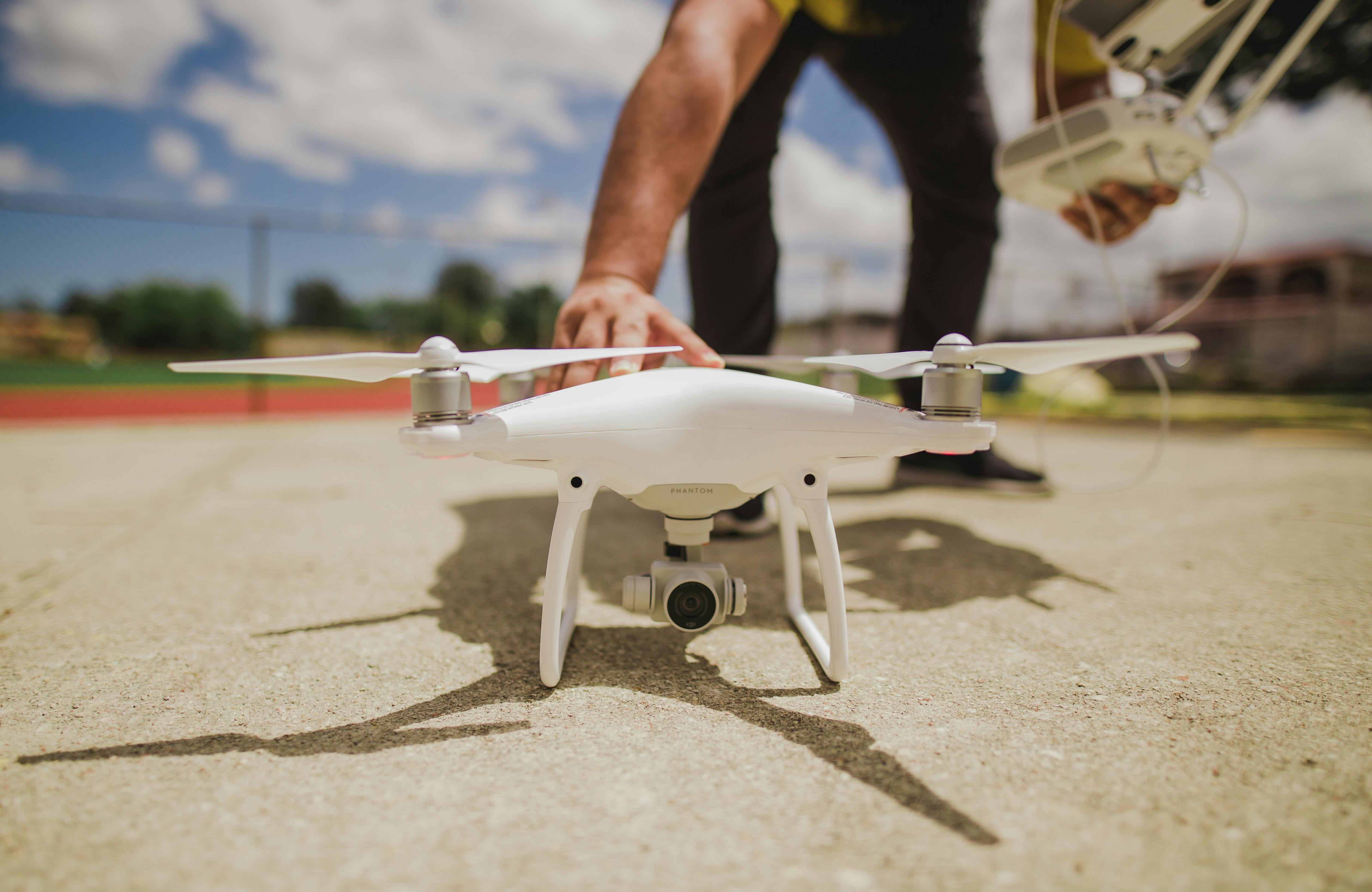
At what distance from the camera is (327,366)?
2.42 ft

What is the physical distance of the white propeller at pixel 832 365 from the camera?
30.6 inches

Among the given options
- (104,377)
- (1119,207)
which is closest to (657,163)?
(1119,207)

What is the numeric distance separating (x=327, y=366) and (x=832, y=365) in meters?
0.61

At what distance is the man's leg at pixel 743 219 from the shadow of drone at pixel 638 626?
54cm

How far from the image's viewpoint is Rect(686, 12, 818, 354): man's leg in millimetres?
1519

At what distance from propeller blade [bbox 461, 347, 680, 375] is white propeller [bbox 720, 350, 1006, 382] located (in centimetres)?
15

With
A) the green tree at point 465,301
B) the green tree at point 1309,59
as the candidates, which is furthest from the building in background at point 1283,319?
the green tree at point 465,301

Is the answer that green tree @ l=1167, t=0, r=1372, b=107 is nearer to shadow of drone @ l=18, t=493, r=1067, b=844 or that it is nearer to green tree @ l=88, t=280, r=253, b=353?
shadow of drone @ l=18, t=493, r=1067, b=844

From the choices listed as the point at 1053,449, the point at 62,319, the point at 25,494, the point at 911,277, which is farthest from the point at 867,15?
the point at 62,319

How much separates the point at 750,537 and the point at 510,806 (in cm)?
106

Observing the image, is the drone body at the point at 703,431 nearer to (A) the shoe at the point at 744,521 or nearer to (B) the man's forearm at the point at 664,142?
(B) the man's forearm at the point at 664,142

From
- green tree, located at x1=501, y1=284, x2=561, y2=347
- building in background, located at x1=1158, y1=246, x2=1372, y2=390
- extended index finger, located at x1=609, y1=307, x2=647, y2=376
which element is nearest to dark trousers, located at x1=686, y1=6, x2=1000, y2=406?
extended index finger, located at x1=609, y1=307, x2=647, y2=376

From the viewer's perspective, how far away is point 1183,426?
14.1 feet

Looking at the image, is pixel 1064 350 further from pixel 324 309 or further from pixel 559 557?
pixel 324 309
